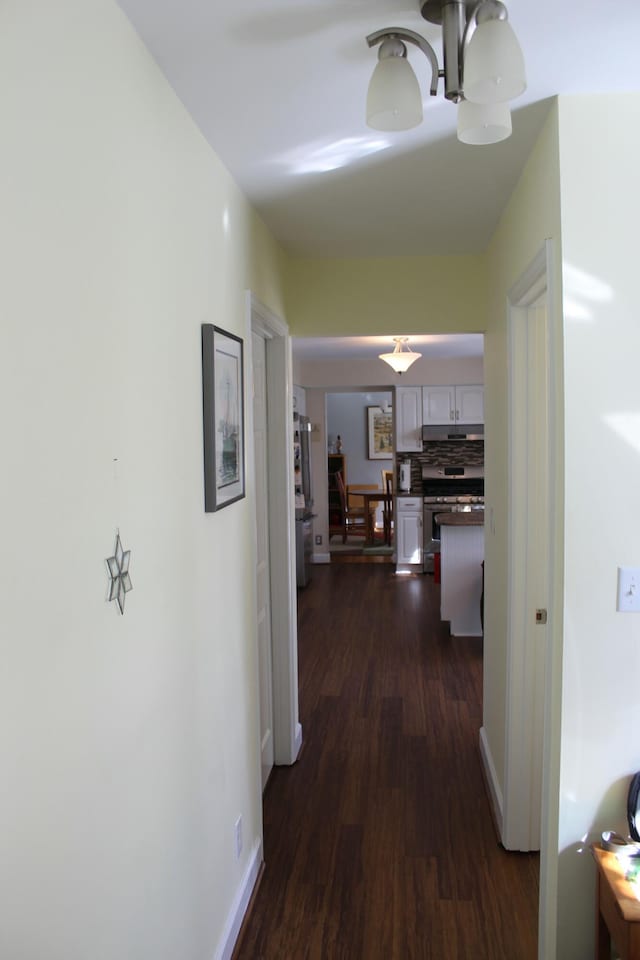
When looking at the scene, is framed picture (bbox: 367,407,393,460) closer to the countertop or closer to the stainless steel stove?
the stainless steel stove

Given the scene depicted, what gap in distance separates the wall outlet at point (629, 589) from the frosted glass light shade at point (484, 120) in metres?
1.11

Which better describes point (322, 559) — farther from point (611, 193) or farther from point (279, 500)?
point (611, 193)

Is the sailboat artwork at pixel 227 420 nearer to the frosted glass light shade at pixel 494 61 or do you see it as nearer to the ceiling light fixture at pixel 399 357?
the frosted glass light shade at pixel 494 61

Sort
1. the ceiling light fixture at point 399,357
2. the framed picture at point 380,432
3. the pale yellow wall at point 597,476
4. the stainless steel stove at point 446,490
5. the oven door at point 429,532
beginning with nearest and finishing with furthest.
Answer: the pale yellow wall at point 597,476, the ceiling light fixture at point 399,357, the oven door at point 429,532, the stainless steel stove at point 446,490, the framed picture at point 380,432

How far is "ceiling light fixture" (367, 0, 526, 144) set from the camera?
1244 millimetres

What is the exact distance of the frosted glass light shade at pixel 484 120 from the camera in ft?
4.60

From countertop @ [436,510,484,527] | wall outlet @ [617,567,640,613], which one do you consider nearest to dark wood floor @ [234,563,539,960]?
countertop @ [436,510,484,527]

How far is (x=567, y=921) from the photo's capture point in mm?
1921

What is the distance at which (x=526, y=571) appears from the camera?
8.91 feet

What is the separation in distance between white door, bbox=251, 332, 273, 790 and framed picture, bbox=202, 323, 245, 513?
0.83 meters

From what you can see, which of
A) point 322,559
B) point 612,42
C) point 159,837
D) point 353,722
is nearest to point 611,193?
point 612,42

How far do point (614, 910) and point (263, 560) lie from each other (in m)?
2.08

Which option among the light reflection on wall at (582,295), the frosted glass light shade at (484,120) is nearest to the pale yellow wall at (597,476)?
the light reflection on wall at (582,295)

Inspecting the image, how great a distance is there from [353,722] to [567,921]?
224 cm
